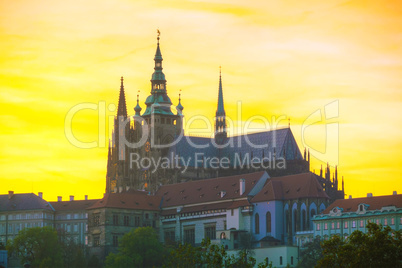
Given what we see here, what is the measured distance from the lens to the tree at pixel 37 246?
163 meters

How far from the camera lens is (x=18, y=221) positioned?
623 ft

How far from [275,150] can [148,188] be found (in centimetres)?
2090

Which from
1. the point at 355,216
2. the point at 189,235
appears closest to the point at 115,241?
the point at 189,235

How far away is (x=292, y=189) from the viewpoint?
162 meters

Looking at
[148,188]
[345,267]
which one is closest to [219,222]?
[148,188]

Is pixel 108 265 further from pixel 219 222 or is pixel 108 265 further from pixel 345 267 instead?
pixel 345 267

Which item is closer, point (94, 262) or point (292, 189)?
point (292, 189)

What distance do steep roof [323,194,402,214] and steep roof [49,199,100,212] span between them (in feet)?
161

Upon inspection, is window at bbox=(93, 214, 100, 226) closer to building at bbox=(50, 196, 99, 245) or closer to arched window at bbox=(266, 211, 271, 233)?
building at bbox=(50, 196, 99, 245)

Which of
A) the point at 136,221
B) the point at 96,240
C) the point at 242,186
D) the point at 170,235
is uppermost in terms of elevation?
the point at 242,186

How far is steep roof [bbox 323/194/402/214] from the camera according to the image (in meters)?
149

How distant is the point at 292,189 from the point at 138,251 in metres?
21.2

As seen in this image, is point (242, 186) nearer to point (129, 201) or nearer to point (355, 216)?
point (129, 201)

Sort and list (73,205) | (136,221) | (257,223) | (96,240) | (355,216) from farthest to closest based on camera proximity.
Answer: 1. (73,205)
2. (136,221)
3. (96,240)
4. (257,223)
5. (355,216)
